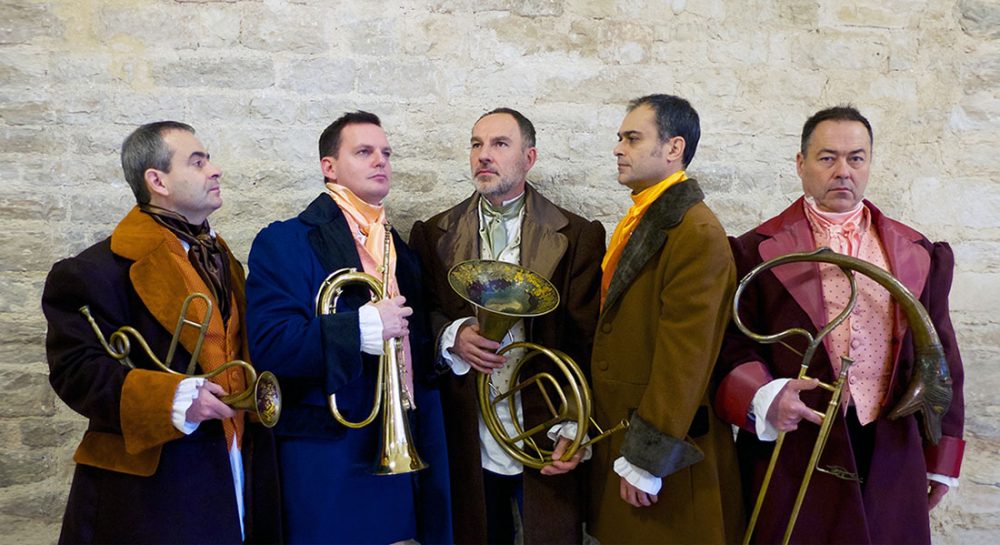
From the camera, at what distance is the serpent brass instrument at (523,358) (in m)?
3.04

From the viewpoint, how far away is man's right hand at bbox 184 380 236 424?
2.75 metres

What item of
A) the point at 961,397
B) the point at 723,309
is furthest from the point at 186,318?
the point at 961,397

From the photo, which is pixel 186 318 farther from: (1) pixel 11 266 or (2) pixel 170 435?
(1) pixel 11 266

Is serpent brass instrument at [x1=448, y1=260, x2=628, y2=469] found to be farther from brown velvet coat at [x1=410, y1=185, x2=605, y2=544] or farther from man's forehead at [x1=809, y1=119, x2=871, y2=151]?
man's forehead at [x1=809, y1=119, x2=871, y2=151]

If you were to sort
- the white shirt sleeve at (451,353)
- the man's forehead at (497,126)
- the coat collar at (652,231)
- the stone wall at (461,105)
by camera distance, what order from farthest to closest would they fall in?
the stone wall at (461,105) → the man's forehead at (497,126) → the white shirt sleeve at (451,353) → the coat collar at (652,231)

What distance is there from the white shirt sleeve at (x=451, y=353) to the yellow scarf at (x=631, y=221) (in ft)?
1.82

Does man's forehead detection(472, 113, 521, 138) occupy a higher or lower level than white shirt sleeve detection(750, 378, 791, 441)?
higher

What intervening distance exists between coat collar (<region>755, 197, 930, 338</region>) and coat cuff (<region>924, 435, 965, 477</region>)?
1.51 feet

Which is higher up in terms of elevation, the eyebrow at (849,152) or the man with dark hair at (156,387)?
the eyebrow at (849,152)

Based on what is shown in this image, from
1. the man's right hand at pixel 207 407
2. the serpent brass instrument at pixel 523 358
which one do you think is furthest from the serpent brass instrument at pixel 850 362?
the man's right hand at pixel 207 407

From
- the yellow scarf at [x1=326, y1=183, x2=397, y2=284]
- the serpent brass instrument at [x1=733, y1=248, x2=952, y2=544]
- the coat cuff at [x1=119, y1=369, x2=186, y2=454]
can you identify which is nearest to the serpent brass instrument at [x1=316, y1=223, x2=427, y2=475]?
the yellow scarf at [x1=326, y1=183, x2=397, y2=284]

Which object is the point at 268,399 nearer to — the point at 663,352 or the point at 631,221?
the point at 663,352

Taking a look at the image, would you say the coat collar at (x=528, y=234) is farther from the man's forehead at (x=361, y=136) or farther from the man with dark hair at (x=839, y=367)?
the man with dark hair at (x=839, y=367)

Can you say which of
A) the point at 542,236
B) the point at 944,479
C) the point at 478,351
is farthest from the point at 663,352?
the point at 944,479
